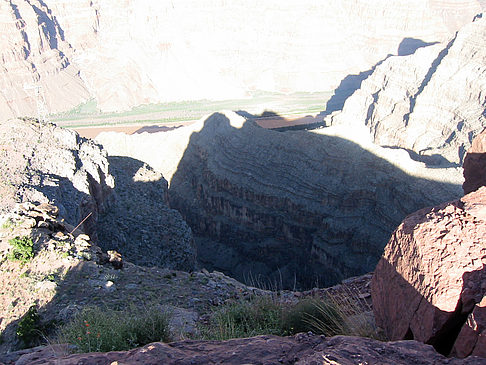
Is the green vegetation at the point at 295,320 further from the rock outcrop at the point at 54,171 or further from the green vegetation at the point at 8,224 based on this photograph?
the rock outcrop at the point at 54,171

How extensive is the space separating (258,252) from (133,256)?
629 inches

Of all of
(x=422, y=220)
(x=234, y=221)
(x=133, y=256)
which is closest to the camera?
(x=422, y=220)

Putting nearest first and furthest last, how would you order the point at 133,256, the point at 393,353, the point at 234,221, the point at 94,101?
1. the point at 393,353
2. the point at 133,256
3. the point at 234,221
4. the point at 94,101

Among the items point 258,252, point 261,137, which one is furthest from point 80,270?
point 261,137

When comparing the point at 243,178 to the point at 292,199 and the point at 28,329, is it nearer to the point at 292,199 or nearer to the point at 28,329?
the point at 292,199

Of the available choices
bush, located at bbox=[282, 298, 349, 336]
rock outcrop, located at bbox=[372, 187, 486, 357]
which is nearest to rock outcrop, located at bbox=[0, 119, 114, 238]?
bush, located at bbox=[282, 298, 349, 336]

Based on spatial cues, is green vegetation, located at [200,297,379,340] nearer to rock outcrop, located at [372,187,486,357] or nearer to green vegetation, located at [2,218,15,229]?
rock outcrop, located at [372,187,486,357]

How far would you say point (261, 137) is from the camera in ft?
130

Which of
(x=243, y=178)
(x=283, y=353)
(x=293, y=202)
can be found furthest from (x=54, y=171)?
(x=243, y=178)

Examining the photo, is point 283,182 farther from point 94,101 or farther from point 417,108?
point 94,101

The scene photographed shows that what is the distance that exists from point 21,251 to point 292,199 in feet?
82.8

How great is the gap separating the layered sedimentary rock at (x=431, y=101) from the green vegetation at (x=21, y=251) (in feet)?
147

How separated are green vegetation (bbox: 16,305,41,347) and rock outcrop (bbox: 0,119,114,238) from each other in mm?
7311

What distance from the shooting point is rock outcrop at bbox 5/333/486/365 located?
12.6 ft
